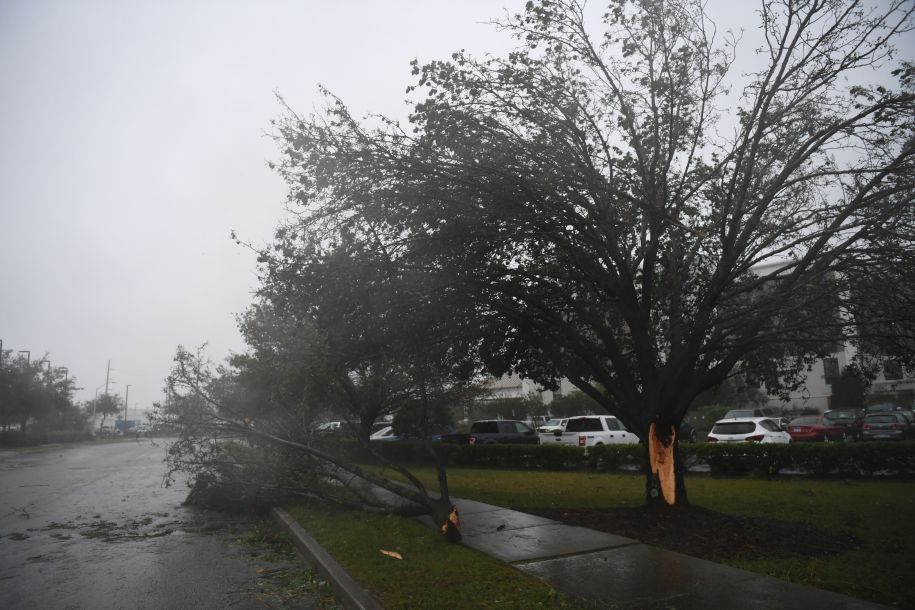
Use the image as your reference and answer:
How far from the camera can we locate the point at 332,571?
675 centimetres

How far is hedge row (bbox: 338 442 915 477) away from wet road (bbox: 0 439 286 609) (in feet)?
35.7

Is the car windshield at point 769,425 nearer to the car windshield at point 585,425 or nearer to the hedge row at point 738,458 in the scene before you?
the hedge row at point 738,458

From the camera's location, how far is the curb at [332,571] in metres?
5.70

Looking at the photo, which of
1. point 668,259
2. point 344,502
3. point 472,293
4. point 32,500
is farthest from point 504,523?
point 32,500

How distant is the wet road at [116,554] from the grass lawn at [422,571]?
1156mm

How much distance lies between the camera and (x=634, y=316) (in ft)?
32.3

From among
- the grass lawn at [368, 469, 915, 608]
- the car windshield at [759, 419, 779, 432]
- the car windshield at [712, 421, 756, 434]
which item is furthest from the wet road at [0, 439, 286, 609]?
the car windshield at [759, 419, 779, 432]

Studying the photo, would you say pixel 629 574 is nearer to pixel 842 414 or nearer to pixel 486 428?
pixel 486 428

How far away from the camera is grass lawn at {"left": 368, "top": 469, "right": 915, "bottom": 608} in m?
6.39

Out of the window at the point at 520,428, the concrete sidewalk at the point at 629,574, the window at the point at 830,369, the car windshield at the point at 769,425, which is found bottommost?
the concrete sidewalk at the point at 629,574

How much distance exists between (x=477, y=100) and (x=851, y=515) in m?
8.77

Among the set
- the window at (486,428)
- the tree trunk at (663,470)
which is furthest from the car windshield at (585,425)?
the tree trunk at (663,470)

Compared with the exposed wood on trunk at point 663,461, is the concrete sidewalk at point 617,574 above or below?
below

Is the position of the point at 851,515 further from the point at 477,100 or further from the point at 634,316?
the point at 477,100
